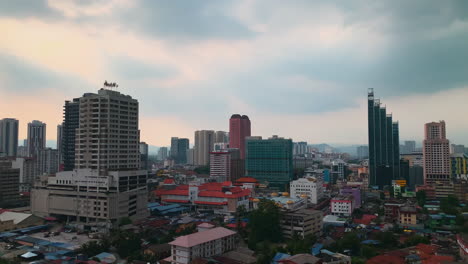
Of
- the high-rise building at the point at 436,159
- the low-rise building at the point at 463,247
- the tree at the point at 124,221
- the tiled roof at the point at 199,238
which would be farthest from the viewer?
the high-rise building at the point at 436,159

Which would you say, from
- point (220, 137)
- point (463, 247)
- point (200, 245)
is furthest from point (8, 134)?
point (463, 247)

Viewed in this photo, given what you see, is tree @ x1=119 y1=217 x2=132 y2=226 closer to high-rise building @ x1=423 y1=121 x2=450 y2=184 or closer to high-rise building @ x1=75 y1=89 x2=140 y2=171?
high-rise building @ x1=75 y1=89 x2=140 y2=171

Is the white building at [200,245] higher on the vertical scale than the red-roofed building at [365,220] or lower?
higher

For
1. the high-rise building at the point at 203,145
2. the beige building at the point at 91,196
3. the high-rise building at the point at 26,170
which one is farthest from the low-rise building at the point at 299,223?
the high-rise building at the point at 203,145

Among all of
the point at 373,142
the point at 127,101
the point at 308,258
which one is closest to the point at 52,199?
the point at 127,101

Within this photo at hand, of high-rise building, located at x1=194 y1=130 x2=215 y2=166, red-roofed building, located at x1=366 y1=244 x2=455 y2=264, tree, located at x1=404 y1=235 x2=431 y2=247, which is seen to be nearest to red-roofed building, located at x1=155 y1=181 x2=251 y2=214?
tree, located at x1=404 y1=235 x2=431 y2=247

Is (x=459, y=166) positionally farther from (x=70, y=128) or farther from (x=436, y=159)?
(x=70, y=128)

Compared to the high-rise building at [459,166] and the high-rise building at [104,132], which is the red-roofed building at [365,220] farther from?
the high-rise building at [459,166]
